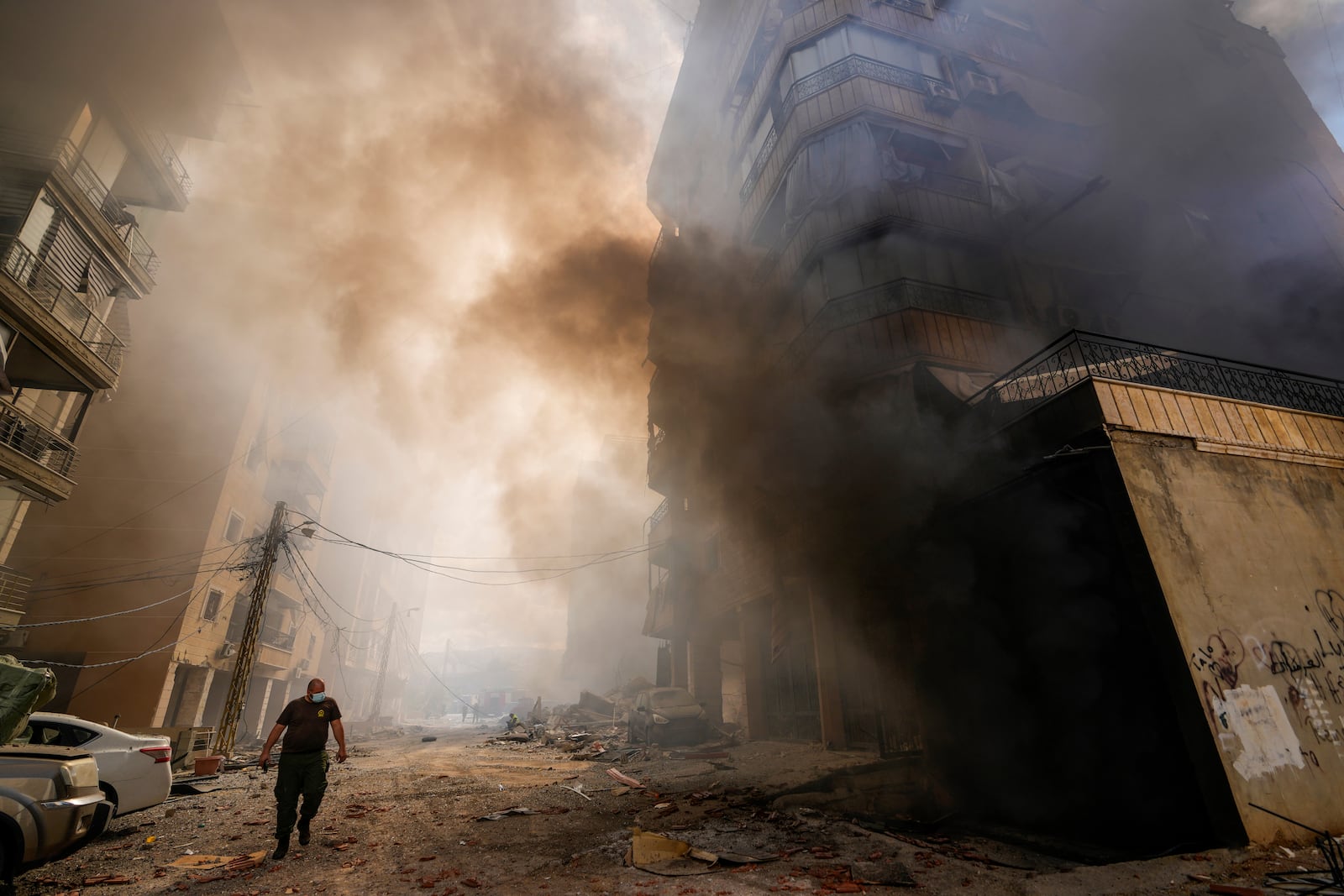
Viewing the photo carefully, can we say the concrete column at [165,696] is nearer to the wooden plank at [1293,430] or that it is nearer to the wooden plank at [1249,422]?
the wooden plank at [1249,422]

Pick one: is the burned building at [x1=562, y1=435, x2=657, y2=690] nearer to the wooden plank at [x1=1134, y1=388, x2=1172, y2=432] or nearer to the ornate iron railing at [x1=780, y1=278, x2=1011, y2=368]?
the ornate iron railing at [x1=780, y1=278, x2=1011, y2=368]

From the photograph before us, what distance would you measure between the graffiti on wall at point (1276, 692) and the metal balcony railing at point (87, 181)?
71.8ft

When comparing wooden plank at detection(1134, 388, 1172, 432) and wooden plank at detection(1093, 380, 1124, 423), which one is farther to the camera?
wooden plank at detection(1134, 388, 1172, 432)

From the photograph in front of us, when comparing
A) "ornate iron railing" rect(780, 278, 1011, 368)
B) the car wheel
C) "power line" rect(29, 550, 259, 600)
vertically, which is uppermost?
"ornate iron railing" rect(780, 278, 1011, 368)

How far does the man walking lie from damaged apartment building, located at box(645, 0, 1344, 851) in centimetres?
710

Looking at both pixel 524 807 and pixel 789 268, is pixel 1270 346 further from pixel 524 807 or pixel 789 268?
pixel 524 807

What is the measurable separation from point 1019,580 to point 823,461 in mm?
4262

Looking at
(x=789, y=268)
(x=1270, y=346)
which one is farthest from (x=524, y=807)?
(x=1270, y=346)

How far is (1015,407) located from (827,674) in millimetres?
6610

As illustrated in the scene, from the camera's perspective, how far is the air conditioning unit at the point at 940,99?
14.4 metres

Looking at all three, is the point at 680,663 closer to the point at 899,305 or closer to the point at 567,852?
the point at 899,305

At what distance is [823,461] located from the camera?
39.1ft

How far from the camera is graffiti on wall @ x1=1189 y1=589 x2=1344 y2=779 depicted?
541 centimetres

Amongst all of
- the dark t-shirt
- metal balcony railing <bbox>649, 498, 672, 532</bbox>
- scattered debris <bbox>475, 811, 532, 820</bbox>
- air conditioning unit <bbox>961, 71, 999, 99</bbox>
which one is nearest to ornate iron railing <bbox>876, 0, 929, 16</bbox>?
air conditioning unit <bbox>961, 71, 999, 99</bbox>
